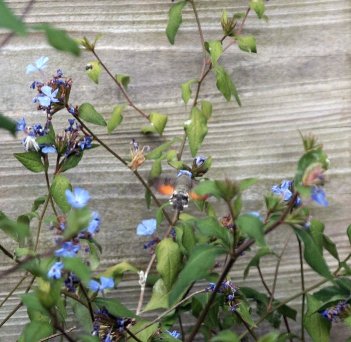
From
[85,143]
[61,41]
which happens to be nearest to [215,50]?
[85,143]

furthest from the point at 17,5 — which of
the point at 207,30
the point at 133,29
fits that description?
the point at 207,30

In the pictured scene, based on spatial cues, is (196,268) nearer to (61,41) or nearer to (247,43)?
(61,41)

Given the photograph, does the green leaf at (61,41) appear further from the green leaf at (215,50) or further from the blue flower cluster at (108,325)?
the green leaf at (215,50)

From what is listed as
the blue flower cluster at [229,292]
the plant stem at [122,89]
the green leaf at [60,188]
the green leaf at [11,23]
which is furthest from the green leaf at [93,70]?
the green leaf at [11,23]

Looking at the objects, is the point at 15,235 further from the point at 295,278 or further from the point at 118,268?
the point at 295,278

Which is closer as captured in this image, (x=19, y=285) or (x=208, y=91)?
(x=19, y=285)

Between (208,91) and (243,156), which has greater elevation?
(208,91)

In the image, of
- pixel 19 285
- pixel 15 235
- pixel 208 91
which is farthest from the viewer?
pixel 208 91
